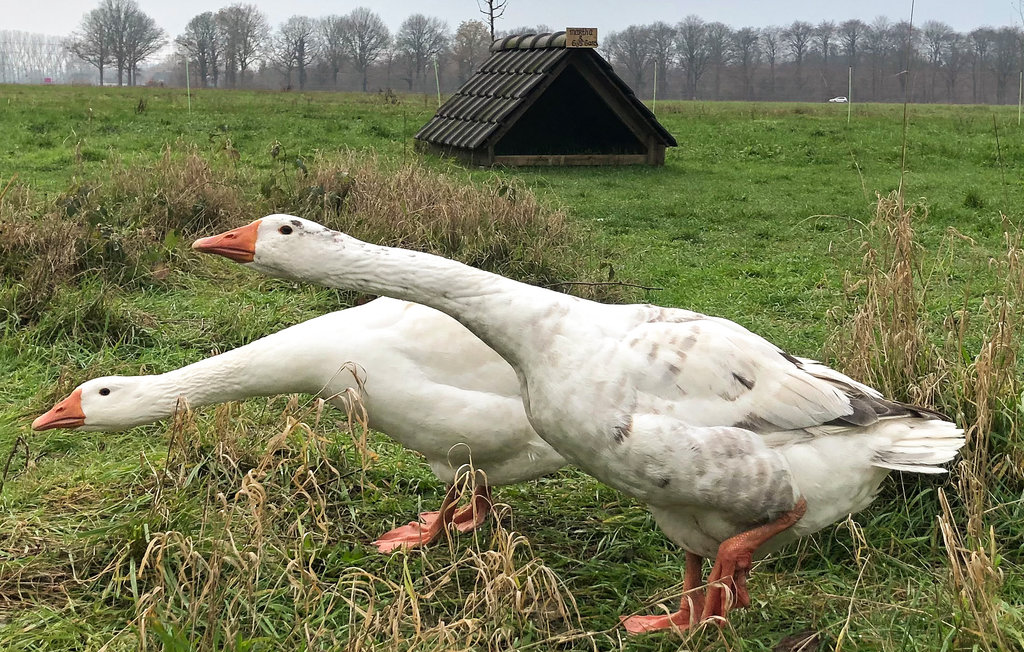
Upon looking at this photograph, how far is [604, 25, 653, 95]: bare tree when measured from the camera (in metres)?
59.7

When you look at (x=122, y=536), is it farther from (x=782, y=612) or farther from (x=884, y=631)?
(x=884, y=631)

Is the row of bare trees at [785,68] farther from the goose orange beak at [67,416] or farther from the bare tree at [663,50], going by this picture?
the goose orange beak at [67,416]

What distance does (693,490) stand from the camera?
2.77 m

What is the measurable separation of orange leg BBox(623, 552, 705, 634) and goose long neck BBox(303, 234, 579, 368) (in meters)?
0.94

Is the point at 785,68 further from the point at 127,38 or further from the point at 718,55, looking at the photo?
the point at 127,38

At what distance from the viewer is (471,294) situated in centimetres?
283

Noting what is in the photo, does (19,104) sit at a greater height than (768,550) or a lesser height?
greater

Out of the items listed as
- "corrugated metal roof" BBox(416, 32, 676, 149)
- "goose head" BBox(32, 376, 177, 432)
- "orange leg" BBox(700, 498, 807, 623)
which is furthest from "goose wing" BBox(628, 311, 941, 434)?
"corrugated metal roof" BBox(416, 32, 676, 149)

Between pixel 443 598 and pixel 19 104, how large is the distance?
63.1 feet

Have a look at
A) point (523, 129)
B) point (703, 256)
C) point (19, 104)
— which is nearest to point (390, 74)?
point (19, 104)

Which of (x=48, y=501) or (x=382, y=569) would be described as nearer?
(x=382, y=569)

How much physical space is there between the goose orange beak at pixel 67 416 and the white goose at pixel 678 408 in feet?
2.99

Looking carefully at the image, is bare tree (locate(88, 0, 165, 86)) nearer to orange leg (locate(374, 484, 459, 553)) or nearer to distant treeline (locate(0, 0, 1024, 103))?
distant treeline (locate(0, 0, 1024, 103))

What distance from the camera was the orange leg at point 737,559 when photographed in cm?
288
